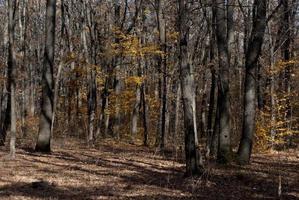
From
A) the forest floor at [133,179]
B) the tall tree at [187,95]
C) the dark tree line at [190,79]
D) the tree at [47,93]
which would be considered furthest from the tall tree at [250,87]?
the tree at [47,93]

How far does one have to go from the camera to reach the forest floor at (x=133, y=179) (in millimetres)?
11234

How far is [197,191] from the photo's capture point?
38.4 ft

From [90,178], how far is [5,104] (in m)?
14.2

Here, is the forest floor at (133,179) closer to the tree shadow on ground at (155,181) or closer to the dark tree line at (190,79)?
the tree shadow on ground at (155,181)

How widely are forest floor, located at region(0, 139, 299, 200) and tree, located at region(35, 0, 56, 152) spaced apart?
98 centimetres

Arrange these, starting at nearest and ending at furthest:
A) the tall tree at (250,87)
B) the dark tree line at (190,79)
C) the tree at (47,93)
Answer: the dark tree line at (190,79)
the tall tree at (250,87)
the tree at (47,93)

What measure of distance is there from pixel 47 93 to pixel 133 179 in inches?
284

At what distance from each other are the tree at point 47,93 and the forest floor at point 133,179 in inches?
38.7

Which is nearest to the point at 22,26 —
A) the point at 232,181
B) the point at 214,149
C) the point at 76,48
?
the point at 76,48

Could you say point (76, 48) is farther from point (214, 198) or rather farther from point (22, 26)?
point (214, 198)

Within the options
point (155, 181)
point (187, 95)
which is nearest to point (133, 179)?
point (155, 181)

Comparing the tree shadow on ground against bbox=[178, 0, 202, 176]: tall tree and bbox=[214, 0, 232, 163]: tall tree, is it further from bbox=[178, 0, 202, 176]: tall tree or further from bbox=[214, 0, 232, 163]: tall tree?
bbox=[178, 0, 202, 176]: tall tree

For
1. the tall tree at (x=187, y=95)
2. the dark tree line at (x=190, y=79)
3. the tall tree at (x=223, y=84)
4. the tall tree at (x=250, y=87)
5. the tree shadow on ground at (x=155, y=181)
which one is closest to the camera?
the tree shadow on ground at (x=155, y=181)

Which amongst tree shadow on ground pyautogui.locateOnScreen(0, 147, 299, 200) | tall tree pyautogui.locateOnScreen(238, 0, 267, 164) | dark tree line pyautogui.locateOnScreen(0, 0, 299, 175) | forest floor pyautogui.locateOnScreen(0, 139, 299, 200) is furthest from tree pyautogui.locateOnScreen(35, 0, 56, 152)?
tall tree pyautogui.locateOnScreen(238, 0, 267, 164)
